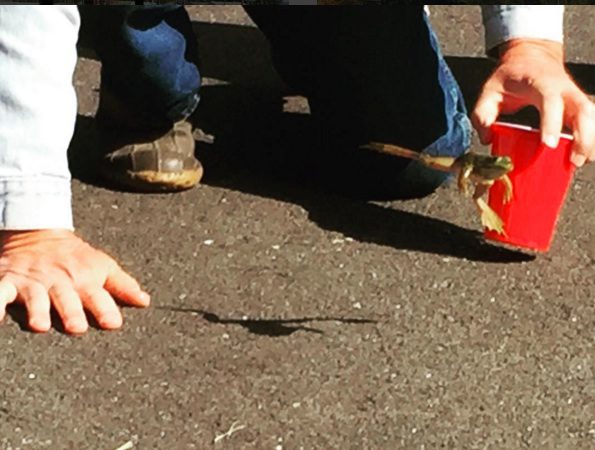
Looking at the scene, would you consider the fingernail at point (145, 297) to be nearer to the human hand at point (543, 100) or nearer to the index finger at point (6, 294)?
the index finger at point (6, 294)

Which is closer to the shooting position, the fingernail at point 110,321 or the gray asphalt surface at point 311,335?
the gray asphalt surface at point 311,335

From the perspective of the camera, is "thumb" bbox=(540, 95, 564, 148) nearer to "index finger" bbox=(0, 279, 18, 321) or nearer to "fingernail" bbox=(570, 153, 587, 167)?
"fingernail" bbox=(570, 153, 587, 167)

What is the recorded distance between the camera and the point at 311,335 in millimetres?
1480

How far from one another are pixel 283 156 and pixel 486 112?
400mm

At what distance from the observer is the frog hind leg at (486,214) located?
1.62 m

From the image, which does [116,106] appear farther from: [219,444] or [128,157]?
[219,444]

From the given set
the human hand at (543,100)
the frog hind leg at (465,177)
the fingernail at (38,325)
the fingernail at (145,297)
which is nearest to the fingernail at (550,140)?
the human hand at (543,100)

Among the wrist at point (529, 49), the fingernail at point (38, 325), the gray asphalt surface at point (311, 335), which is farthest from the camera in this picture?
the wrist at point (529, 49)

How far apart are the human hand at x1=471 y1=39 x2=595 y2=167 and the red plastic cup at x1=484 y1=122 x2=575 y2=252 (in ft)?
0.05

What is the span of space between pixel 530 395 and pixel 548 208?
312 mm

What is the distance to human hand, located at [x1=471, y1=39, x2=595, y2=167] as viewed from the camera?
158cm

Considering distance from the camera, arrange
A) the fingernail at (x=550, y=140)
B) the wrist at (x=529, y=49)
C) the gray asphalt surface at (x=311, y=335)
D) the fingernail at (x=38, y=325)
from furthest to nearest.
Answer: the wrist at (x=529, y=49) → the fingernail at (x=550, y=140) → the fingernail at (x=38, y=325) → the gray asphalt surface at (x=311, y=335)

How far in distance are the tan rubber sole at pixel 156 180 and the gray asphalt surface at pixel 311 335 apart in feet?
0.05

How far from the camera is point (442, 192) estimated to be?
1838 mm
